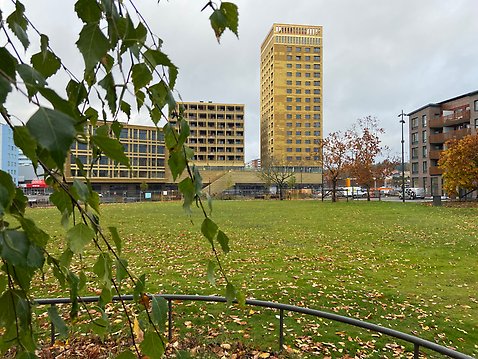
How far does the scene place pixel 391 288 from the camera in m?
7.43

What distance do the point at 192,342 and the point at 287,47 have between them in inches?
3757

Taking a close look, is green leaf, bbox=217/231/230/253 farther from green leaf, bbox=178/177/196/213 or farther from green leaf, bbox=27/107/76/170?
green leaf, bbox=27/107/76/170

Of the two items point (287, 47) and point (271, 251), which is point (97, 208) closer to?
point (271, 251)

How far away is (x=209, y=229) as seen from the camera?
0.99m

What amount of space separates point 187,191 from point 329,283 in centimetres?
743

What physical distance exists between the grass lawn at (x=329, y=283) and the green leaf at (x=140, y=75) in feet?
1.25

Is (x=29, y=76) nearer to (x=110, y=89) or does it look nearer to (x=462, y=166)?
(x=110, y=89)

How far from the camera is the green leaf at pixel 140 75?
873mm

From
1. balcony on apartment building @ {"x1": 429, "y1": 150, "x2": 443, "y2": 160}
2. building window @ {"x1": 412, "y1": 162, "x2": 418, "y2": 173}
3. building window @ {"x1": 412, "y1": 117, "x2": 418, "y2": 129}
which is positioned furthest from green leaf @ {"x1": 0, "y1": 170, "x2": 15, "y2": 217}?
building window @ {"x1": 412, "y1": 162, "x2": 418, "y2": 173}

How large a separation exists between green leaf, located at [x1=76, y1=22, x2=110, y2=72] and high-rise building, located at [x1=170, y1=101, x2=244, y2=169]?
83873 millimetres

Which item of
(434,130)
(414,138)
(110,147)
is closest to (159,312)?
(110,147)

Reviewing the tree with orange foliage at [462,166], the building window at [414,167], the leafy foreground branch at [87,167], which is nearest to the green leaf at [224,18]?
the leafy foreground branch at [87,167]

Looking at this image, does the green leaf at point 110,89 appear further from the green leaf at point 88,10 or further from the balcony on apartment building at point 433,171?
the balcony on apartment building at point 433,171

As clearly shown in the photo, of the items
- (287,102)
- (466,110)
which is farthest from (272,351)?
(287,102)
